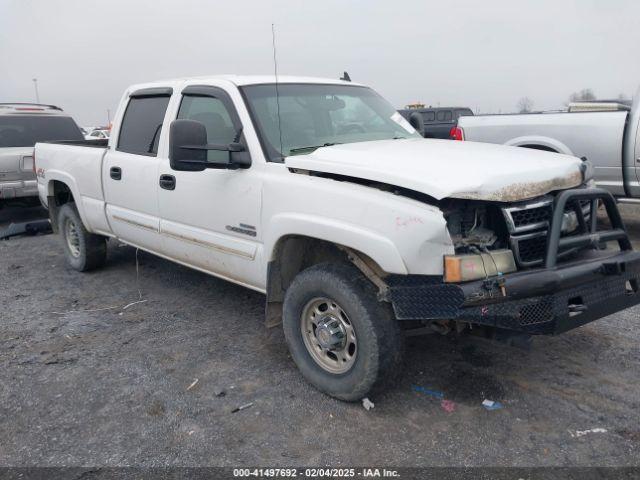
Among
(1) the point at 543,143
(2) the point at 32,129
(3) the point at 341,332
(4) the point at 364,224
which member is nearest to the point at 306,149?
(4) the point at 364,224

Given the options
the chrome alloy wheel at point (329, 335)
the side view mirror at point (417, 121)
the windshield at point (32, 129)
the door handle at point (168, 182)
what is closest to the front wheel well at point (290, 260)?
the chrome alloy wheel at point (329, 335)

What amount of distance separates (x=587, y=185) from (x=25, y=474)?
3659 millimetres

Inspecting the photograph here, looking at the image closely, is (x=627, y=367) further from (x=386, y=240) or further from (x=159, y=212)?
(x=159, y=212)

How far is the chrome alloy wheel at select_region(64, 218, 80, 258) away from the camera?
6340 millimetres

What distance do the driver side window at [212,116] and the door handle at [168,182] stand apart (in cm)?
43

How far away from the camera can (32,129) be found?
917 centimetres

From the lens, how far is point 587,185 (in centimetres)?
373

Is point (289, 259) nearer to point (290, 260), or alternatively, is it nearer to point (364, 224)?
point (290, 260)

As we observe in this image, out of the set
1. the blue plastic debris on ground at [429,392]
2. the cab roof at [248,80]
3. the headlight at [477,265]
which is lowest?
the blue plastic debris on ground at [429,392]

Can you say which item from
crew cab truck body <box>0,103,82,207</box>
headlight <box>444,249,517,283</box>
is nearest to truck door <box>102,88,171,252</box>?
headlight <box>444,249,517,283</box>

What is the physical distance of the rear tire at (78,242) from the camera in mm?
6094

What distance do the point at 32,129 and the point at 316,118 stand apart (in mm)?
6885

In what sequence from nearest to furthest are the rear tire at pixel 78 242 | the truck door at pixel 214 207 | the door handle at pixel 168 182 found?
the truck door at pixel 214 207 < the door handle at pixel 168 182 < the rear tire at pixel 78 242

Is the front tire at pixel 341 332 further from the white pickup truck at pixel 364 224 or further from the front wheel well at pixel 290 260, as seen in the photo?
the front wheel well at pixel 290 260
